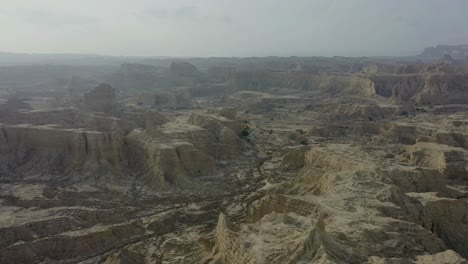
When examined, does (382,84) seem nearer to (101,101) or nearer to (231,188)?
(101,101)

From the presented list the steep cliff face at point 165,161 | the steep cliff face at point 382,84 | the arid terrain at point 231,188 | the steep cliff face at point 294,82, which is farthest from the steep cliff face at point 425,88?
the steep cliff face at point 165,161

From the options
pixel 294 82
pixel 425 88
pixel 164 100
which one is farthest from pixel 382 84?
pixel 164 100

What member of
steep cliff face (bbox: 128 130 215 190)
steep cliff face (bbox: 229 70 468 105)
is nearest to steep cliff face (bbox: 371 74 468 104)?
steep cliff face (bbox: 229 70 468 105)

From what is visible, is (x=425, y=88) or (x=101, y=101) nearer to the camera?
(x=101, y=101)

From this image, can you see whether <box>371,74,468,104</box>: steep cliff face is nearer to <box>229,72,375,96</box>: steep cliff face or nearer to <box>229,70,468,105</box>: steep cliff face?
<box>229,70,468,105</box>: steep cliff face

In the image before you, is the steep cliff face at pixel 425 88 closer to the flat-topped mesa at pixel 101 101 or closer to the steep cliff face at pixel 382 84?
the steep cliff face at pixel 382 84

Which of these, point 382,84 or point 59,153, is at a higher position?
point 382,84

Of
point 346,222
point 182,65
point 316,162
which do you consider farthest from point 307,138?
point 182,65
